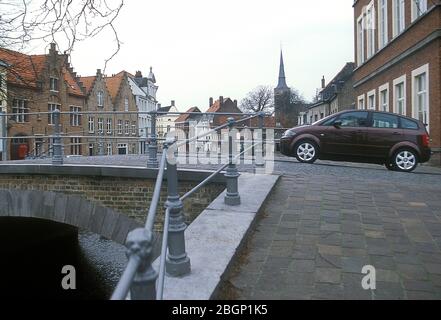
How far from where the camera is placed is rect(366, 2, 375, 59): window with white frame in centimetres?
2342

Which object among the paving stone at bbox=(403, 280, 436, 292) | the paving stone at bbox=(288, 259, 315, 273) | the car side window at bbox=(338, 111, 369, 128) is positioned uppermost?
the car side window at bbox=(338, 111, 369, 128)

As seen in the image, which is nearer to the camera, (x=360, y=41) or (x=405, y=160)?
(x=405, y=160)

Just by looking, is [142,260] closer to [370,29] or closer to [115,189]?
[115,189]

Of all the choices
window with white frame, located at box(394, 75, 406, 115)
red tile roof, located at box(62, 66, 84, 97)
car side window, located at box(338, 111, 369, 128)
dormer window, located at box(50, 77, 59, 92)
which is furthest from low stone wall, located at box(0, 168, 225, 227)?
red tile roof, located at box(62, 66, 84, 97)

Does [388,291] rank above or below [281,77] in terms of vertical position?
below

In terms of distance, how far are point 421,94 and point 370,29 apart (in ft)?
28.5

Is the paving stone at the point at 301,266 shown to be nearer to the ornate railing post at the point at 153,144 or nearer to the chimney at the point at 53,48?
the chimney at the point at 53,48

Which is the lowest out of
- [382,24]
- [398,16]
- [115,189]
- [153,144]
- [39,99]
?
[115,189]

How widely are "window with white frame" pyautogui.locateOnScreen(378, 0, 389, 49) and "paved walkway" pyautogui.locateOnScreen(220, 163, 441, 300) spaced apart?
1571cm

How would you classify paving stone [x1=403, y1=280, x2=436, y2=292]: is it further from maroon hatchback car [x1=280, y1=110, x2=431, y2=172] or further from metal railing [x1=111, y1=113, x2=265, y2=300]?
maroon hatchback car [x1=280, y1=110, x2=431, y2=172]

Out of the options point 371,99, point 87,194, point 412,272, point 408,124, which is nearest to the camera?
point 412,272

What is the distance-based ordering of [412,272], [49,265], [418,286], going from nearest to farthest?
[418,286] < [412,272] < [49,265]

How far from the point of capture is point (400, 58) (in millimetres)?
18406

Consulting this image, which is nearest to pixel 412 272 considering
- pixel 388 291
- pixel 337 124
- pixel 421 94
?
pixel 388 291
